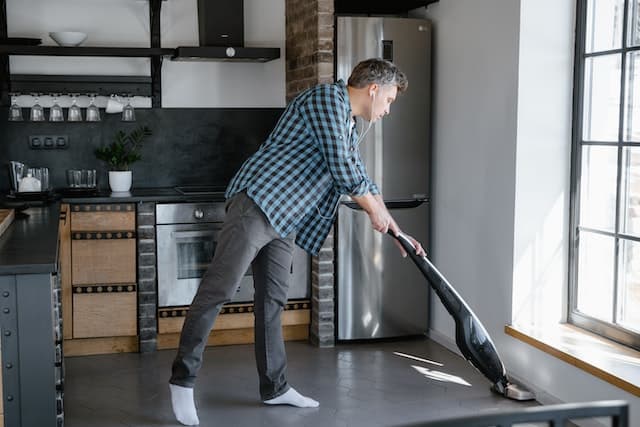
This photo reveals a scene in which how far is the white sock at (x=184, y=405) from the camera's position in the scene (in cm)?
338

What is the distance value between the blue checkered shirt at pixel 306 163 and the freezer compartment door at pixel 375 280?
122cm

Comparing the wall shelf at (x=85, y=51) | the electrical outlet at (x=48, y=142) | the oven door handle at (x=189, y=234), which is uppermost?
the wall shelf at (x=85, y=51)

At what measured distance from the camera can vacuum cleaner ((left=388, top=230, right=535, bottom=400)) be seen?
3271mm

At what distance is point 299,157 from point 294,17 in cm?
183

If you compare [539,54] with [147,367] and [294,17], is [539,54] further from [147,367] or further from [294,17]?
[147,367]

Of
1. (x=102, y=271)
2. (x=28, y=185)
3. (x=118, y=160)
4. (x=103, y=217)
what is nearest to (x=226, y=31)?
(x=118, y=160)

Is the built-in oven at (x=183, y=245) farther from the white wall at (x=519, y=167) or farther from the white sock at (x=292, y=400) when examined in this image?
the white wall at (x=519, y=167)

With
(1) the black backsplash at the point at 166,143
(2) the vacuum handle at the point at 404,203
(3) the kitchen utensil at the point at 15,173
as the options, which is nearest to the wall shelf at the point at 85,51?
(1) the black backsplash at the point at 166,143

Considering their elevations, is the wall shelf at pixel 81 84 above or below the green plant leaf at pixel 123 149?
above

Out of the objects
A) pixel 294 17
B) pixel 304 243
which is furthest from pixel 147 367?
pixel 294 17

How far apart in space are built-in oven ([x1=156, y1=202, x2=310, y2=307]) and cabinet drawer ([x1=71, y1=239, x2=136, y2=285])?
A: 154 mm

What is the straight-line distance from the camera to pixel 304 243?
3518mm

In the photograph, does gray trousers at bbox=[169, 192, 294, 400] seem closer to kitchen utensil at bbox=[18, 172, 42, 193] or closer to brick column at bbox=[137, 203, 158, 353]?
brick column at bbox=[137, 203, 158, 353]

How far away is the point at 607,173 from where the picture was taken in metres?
3.64
